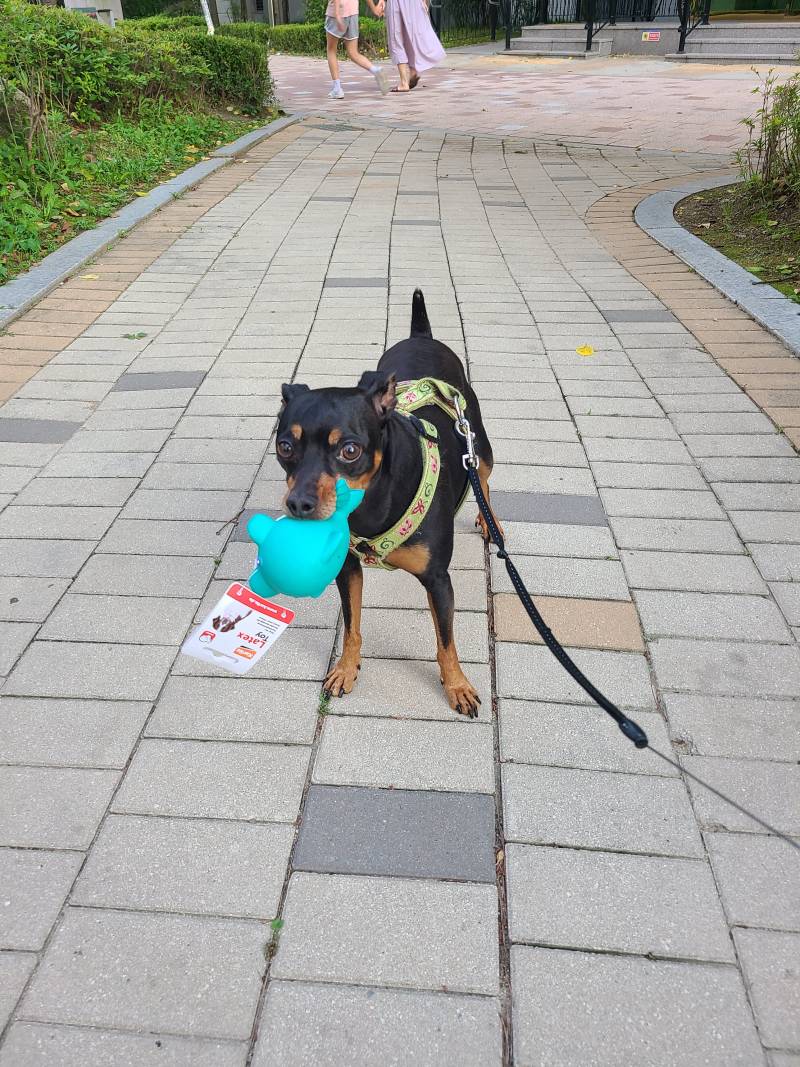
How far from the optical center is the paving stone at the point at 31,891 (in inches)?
74.5

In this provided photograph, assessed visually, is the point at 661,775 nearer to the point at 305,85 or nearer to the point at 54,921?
the point at 54,921

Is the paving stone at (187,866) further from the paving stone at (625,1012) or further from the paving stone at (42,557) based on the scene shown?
the paving stone at (42,557)

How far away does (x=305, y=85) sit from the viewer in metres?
16.0

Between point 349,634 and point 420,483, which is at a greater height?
point 420,483

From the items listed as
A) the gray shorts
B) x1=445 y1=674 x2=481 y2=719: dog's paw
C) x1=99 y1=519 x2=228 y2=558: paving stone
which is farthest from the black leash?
the gray shorts

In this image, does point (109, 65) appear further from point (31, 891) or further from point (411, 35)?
point (31, 891)

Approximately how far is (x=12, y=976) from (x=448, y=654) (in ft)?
4.64

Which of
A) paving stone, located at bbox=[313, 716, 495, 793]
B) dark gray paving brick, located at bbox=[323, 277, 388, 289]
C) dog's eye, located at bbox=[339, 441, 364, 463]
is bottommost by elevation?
paving stone, located at bbox=[313, 716, 495, 793]

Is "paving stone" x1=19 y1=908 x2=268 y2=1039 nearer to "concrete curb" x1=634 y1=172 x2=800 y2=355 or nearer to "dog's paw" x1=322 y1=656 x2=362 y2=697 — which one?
"dog's paw" x1=322 y1=656 x2=362 y2=697

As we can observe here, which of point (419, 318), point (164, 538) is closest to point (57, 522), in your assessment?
point (164, 538)

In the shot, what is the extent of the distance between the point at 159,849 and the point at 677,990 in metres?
1.32

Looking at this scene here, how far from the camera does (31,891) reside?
6.54 feet

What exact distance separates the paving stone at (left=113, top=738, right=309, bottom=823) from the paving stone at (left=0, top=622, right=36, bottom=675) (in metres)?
0.68

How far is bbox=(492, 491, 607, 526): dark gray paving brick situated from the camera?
11.5ft
